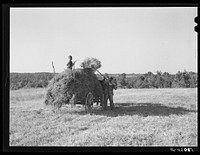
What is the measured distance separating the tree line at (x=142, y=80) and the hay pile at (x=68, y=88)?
1.08 feet


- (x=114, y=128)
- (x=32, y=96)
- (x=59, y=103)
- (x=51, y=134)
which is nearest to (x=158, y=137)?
(x=114, y=128)

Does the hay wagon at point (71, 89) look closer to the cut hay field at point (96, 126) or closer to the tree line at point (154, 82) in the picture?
the cut hay field at point (96, 126)

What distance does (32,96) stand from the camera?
7.83m

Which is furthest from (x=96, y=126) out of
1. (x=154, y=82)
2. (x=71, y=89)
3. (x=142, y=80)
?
(x=154, y=82)

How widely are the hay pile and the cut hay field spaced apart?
0.35 metres

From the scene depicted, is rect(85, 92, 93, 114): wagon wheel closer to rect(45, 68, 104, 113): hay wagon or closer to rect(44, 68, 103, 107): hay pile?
rect(45, 68, 104, 113): hay wagon

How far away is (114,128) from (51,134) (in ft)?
4.45

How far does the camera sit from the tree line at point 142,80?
7.01 metres

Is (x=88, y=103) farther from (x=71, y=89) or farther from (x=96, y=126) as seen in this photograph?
(x=96, y=126)

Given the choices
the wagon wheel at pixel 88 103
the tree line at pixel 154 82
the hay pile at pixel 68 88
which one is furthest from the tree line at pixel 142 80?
the wagon wheel at pixel 88 103

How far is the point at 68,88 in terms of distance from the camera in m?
6.84

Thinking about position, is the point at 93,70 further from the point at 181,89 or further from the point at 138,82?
the point at 181,89

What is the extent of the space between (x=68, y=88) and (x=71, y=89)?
3.5 inches

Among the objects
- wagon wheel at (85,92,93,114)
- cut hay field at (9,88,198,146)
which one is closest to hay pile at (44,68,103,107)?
wagon wheel at (85,92,93,114)
